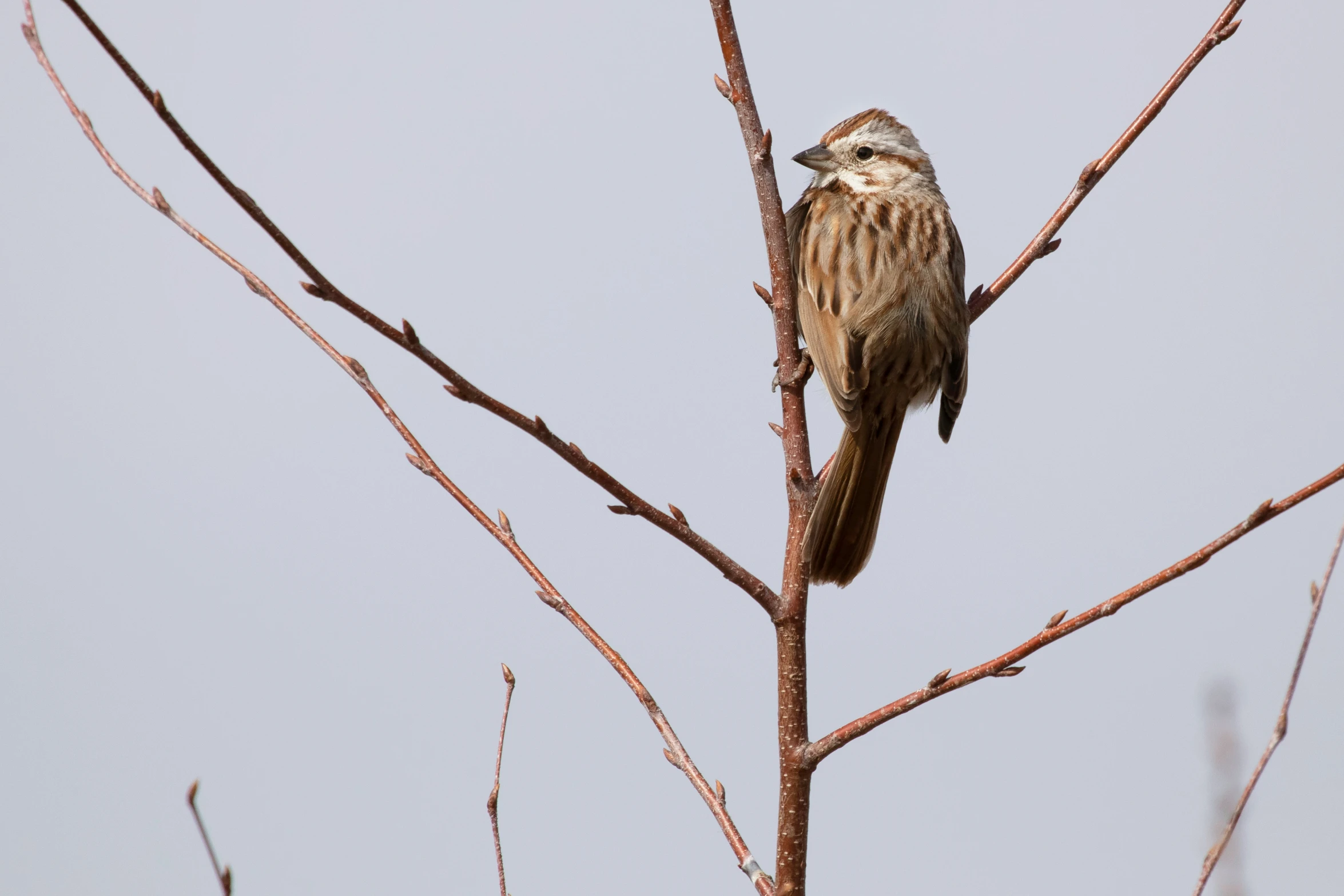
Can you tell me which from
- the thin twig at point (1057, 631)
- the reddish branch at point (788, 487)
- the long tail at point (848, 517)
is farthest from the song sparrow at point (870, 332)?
the thin twig at point (1057, 631)

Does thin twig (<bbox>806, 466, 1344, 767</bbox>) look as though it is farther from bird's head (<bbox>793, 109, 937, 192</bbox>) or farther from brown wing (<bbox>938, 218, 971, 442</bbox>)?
bird's head (<bbox>793, 109, 937, 192</bbox>)

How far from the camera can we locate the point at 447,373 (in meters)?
2.23

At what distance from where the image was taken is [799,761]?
2.61 metres

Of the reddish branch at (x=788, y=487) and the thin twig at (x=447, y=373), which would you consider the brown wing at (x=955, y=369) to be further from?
the thin twig at (x=447, y=373)

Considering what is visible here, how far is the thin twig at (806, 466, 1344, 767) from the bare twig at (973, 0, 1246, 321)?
4.55 ft

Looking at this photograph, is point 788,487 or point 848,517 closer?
point 788,487

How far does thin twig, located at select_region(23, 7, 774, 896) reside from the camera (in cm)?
221

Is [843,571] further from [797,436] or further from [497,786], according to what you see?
[497,786]

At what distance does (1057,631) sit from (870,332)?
6.37 feet

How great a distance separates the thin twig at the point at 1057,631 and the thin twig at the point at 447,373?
327mm

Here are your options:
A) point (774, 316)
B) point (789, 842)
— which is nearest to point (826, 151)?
point (774, 316)

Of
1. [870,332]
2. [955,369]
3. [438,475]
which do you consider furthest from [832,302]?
[438,475]

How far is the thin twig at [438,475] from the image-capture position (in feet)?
7.25

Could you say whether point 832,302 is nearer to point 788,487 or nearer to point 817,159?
point 817,159
